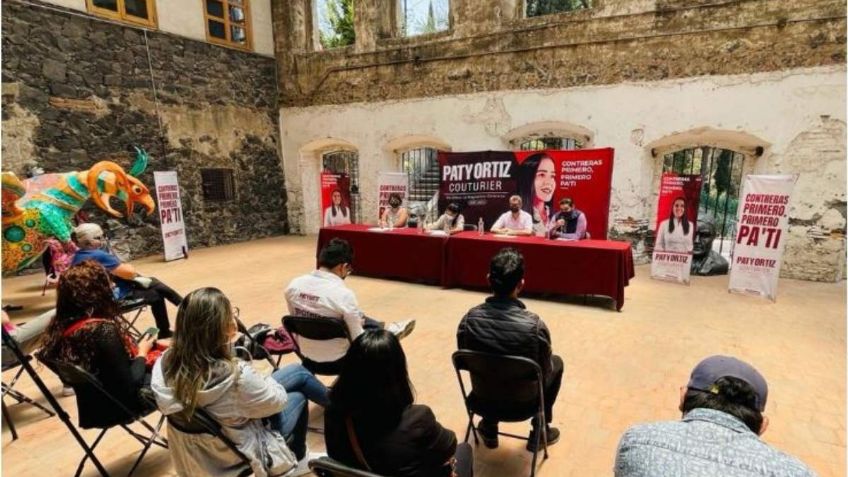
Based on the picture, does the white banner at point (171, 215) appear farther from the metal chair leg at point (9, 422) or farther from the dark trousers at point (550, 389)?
the dark trousers at point (550, 389)

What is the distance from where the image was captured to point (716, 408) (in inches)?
43.8

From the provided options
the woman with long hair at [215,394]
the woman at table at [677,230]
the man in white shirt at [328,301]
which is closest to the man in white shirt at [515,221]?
the woman at table at [677,230]

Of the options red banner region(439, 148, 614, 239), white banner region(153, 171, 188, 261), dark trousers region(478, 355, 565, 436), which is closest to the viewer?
dark trousers region(478, 355, 565, 436)

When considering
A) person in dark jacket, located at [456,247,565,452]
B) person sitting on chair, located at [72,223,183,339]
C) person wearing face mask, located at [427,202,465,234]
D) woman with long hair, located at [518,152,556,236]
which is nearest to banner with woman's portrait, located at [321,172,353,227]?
person wearing face mask, located at [427,202,465,234]

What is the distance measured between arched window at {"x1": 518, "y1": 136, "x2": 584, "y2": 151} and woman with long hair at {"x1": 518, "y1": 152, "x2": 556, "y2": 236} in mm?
1041

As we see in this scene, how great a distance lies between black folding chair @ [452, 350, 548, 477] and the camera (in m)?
1.80

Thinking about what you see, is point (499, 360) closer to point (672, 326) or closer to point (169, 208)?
point (672, 326)

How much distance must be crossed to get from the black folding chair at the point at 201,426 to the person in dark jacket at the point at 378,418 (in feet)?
1.85

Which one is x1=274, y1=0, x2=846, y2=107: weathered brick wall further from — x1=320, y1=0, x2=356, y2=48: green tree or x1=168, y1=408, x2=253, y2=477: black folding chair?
x1=168, y1=408, x2=253, y2=477: black folding chair

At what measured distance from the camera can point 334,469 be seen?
117 cm

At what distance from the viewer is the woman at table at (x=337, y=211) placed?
7.82 m

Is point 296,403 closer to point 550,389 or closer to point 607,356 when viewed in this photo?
point 550,389

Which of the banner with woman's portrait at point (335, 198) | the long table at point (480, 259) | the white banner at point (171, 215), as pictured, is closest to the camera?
the long table at point (480, 259)

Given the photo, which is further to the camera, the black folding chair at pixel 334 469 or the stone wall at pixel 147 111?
the stone wall at pixel 147 111
